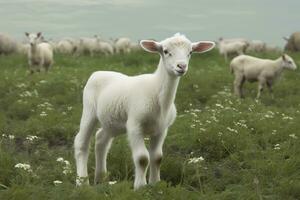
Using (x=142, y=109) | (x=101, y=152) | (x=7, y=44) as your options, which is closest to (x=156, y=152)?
(x=142, y=109)

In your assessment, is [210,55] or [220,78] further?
[210,55]

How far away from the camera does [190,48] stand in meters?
6.48

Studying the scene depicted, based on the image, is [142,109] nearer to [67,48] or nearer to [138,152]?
[138,152]

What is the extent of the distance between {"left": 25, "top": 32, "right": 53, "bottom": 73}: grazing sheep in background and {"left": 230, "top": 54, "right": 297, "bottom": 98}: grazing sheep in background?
8917mm

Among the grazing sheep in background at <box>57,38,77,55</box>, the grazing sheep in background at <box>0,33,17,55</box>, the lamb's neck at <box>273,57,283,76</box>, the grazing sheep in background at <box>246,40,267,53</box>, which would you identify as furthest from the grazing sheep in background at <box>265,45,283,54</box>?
the lamb's neck at <box>273,57,283,76</box>

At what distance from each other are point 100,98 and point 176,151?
2333mm

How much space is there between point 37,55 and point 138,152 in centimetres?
1755

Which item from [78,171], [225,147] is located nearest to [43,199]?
[78,171]

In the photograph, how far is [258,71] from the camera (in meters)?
17.6

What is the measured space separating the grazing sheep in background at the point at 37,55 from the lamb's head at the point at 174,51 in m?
16.8

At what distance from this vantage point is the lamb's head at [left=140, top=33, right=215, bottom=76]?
614 centimetres

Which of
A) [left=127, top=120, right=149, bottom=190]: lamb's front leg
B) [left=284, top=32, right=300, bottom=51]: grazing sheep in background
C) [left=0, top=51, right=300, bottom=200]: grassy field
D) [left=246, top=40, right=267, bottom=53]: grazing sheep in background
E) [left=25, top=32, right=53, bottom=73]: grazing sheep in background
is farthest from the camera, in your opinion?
[left=246, top=40, right=267, bottom=53]: grazing sheep in background

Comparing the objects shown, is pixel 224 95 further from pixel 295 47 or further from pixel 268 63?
pixel 295 47

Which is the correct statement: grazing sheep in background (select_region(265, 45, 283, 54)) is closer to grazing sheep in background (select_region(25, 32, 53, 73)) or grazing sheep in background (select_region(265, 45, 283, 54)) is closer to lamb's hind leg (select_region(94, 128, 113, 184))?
grazing sheep in background (select_region(25, 32, 53, 73))
